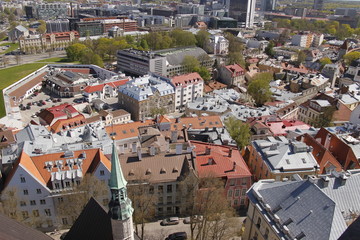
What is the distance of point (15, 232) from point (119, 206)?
869 centimetres

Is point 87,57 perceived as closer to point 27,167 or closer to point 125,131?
point 125,131

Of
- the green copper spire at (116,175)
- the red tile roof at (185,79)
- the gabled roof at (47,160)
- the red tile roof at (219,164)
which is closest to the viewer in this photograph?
the green copper spire at (116,175)

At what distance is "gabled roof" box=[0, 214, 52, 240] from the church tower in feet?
23.1

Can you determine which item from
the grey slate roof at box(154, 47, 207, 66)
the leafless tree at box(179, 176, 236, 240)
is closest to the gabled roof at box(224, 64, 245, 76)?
the grey slate roof at box(154, 47, 207, 66)

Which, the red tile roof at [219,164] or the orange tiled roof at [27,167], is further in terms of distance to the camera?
the red tile roof at [219,164]

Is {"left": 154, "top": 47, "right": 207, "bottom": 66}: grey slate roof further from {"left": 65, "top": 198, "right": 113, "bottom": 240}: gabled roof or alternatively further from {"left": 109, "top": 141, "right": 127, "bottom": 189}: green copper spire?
{"left": 109, "top": 141, "right": 127, "bottom": 189}: green copper spire

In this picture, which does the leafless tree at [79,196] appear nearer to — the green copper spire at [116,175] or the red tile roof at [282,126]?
the green copper spire at [116,175]

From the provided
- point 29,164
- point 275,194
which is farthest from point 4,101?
point 275,194

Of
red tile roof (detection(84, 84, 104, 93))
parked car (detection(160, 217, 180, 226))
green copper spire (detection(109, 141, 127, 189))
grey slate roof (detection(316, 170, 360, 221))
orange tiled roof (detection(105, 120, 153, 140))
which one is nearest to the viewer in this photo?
green copper spire (detection(109, 141, 127, 189))

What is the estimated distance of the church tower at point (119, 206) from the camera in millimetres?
26828

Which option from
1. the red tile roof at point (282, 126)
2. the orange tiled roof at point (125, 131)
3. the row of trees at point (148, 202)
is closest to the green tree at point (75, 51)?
the orange tiled roof at point (125, 131)

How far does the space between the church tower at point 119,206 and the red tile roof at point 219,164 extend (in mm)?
24762

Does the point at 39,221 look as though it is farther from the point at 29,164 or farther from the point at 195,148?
the point at 195,148

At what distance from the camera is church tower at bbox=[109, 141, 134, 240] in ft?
88.0
